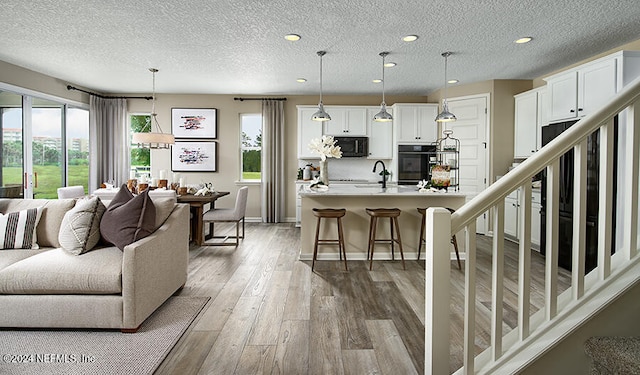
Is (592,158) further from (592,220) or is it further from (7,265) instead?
(7,265)

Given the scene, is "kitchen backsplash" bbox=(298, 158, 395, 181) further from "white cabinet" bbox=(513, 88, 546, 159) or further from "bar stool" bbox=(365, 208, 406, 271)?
"bar stool" bbox=(365, 208, 406, 271)

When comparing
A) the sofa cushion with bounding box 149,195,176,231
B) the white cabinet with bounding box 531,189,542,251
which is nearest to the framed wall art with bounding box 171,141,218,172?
the sofa cushion with bounding box 149,195,176,231

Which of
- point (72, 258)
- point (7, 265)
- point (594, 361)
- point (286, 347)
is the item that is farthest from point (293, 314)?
point (7, 265)

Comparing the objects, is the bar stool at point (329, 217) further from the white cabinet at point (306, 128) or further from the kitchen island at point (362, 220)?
the white cabinet at point (306, 128)

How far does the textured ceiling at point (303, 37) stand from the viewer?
337cm

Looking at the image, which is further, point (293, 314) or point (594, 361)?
point (293, 314)

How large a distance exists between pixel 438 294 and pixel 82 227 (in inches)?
107

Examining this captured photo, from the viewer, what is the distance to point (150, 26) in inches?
150

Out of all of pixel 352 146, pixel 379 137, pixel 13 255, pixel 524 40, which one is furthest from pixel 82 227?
pixel 379 137

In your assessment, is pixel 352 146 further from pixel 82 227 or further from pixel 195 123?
pixel 82 227

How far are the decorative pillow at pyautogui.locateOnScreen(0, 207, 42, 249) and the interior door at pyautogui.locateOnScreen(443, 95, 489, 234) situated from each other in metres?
5.89

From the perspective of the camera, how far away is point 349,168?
7574 mm

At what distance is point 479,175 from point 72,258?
5892 millimetres

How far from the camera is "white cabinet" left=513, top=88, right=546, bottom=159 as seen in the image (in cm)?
533
